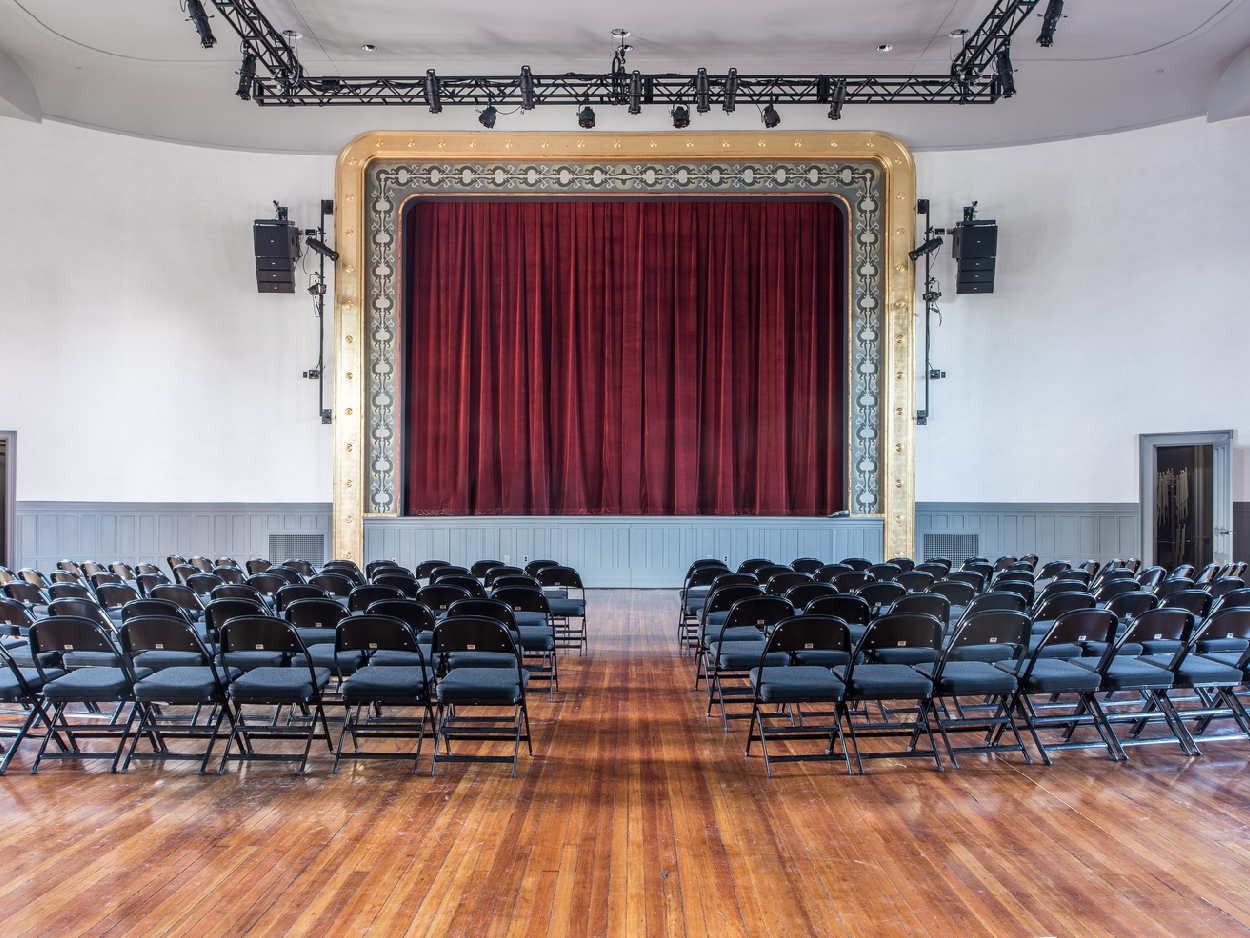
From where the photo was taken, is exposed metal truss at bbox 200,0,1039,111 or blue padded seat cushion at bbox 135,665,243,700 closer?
blue padded seat cushion at bbox 135,665,243,700

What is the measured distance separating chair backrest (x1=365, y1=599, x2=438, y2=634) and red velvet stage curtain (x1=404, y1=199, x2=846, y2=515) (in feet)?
27.2

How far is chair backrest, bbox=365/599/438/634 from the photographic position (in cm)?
470

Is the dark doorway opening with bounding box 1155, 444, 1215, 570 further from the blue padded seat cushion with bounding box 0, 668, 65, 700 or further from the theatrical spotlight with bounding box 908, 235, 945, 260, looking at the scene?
the blue padded seat cushion with bounding box 0, 668, 65, 700

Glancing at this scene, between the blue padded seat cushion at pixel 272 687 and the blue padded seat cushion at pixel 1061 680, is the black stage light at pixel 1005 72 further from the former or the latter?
the blue padded seat cushion at pixel 272 687

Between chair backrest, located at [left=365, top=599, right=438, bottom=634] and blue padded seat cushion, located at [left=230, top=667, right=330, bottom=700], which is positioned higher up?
chair backrest, located at [left=365, top=599, right=438, bottom=634]

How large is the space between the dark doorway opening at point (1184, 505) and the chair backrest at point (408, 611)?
1171 centimetres

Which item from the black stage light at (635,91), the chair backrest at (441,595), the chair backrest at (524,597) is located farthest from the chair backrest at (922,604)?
the black stage light at (635,91)

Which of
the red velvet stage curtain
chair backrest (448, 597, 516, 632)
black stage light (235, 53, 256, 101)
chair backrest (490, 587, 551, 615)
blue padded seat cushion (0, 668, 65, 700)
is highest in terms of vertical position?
black stage light (235, 53, 256, 101)

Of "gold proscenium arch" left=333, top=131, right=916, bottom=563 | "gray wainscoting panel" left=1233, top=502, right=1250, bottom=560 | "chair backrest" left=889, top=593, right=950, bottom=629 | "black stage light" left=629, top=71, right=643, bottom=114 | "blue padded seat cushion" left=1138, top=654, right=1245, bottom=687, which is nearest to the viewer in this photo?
"blue padded seat cushion" left=1138, top=654, right=1245, bottom=687

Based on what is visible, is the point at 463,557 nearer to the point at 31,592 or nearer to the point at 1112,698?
the point at 31,592

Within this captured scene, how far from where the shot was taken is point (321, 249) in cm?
1202

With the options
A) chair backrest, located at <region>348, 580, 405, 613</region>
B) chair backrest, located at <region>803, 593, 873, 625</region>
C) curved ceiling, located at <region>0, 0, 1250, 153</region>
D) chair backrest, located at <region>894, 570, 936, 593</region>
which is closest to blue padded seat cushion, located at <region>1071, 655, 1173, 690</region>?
chair backrest, located at <region>803, 593, 873, 625</region>

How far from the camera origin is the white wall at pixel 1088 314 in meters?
11.6

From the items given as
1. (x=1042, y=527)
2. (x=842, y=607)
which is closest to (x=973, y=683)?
(x=842, y=607)
